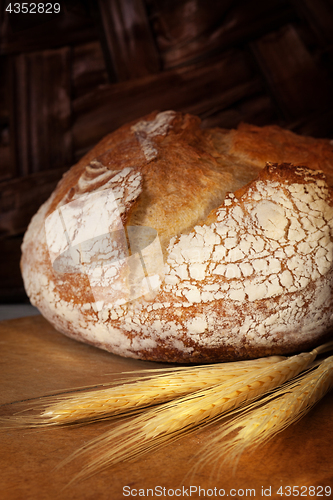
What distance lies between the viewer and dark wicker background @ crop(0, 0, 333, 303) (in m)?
2.01

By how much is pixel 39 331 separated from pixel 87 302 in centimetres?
48

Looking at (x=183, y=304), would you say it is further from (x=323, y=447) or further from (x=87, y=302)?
(x=323, y=447)

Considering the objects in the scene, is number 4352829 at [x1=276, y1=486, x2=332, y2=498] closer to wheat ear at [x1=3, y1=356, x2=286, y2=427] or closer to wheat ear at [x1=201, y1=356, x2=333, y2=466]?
wheat ear at [x1=201, y1=356, x2=333, y2=466]

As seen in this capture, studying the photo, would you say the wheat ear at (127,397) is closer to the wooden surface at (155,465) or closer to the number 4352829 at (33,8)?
the wooden surface at (155,465)

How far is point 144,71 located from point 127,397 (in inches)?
63.8

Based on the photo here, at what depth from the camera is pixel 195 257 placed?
1152 mm

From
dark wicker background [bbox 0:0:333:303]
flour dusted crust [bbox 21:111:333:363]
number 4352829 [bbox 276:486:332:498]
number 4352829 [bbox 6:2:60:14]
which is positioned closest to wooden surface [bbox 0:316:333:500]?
number 4352829 [bbox 276:486:332:498]

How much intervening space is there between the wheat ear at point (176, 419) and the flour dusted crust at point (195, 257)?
0.24 metres

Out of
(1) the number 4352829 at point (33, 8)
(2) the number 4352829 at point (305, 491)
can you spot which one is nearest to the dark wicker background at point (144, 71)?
(1) the number 4352829 at point (33, 8)

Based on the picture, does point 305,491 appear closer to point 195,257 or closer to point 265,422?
point 265,422

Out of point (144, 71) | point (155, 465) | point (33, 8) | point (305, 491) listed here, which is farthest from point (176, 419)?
point (33, 8)

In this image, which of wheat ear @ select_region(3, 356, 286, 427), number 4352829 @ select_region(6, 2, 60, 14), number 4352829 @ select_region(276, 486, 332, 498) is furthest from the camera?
number 4352829 @ select_region(6, 2, 60, 14)

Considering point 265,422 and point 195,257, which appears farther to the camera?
point 195,257

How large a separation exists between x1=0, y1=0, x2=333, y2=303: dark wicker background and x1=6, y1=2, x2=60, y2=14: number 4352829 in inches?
0.9
